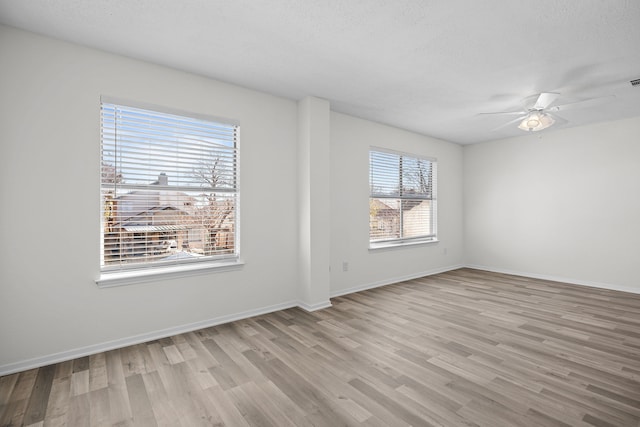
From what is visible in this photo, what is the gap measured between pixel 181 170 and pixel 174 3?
1.51 metres

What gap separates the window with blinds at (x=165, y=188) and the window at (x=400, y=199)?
2.42m

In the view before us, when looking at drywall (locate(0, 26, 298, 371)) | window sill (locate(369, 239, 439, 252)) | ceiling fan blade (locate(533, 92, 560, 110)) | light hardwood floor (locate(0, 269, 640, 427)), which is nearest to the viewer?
light hardwood floor (locate(0, 269, 640, 427))

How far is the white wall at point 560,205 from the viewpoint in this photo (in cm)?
467

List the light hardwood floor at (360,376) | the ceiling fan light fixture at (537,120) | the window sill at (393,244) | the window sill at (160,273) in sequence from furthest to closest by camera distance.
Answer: the window sill at (393,244) < the ceiling fan light fixture at (537,120) < the window sill at (160,273) < the light hardwood floor at (360,376)

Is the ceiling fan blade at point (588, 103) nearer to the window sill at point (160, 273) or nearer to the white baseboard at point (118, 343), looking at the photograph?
the window sill at point (160, 273)

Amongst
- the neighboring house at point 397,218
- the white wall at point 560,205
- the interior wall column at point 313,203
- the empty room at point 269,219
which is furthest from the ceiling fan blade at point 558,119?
the interior wall column at point 313,203

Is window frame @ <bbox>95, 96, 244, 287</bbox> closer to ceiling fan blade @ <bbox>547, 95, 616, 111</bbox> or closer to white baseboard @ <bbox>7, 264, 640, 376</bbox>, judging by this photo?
white baseboard @ <bbox>7, 264, 640, 376</bbox>

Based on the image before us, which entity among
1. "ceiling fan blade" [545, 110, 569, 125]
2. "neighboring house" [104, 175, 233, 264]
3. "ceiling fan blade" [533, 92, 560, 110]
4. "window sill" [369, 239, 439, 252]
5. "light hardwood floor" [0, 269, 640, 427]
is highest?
"ceiling fan blade" [545, 110, 569, 125]

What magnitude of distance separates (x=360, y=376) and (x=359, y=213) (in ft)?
8.91

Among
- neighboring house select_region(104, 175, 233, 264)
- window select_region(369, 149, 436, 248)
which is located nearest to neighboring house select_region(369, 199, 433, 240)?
window select_region(369, 149, 436, 248)

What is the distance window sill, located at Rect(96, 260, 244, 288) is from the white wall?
520cm

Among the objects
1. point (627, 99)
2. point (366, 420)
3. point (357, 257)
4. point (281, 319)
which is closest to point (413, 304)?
point (357, 257)

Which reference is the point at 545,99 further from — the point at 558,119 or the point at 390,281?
the point at 390,281

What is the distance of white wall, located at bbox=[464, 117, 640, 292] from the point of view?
4.67 metres
